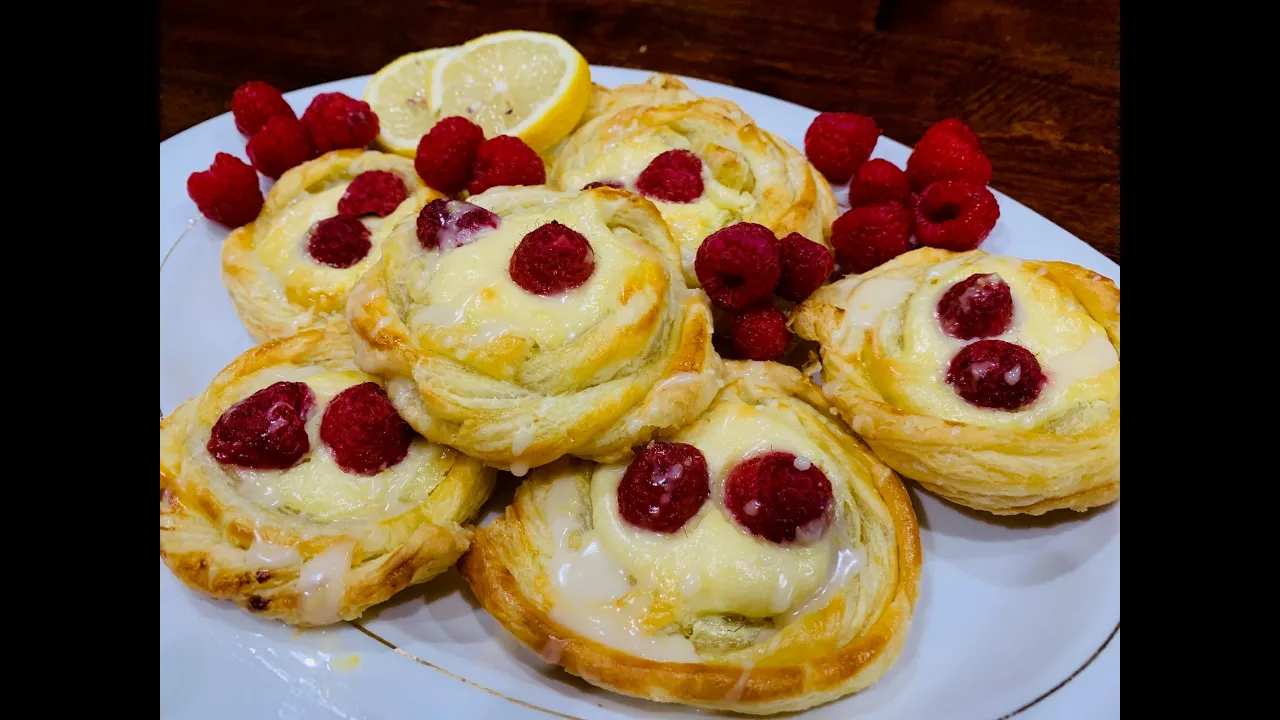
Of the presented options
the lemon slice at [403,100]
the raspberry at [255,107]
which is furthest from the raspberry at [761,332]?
the raspberry at [255,107]

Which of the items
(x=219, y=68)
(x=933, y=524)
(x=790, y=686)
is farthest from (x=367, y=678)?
(x=219, y=68)

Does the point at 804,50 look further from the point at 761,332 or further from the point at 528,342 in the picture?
the point at 528,342

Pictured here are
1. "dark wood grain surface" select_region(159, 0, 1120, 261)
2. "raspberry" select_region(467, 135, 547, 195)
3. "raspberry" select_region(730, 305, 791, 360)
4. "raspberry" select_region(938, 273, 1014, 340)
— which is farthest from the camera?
"dark wood grain surface" select_region(159, 0, 1120, 261)

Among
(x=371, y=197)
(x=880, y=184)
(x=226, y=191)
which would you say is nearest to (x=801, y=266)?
(x=880, y=184)

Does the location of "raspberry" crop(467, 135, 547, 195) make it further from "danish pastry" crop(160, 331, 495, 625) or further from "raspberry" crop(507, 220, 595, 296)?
"danish pastry" crop(160, 331, 495, 625)

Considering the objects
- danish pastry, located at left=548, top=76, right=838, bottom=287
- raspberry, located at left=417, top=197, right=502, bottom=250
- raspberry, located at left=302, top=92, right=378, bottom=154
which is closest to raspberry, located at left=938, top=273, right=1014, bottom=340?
danish pastry, located at left=548, top=76, right=838, bottom=287

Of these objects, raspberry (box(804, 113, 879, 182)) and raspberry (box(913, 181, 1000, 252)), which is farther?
raspberry (box(804, 113, 879, 182))

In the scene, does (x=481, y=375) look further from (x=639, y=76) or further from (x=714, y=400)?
(x=639, y=76)
